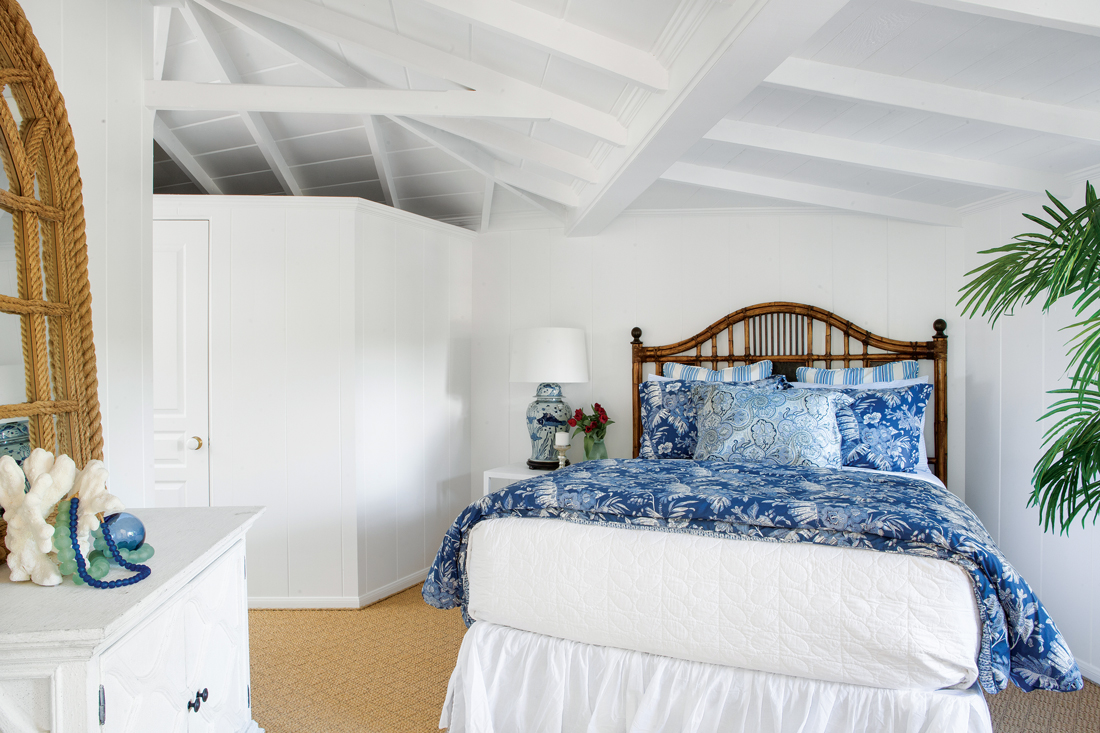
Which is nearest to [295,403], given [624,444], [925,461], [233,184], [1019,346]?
[233,184]

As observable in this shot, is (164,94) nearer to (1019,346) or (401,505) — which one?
(401,505)

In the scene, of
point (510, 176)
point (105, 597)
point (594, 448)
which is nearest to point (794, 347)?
point (594, 448)

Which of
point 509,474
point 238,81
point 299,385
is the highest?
point 238,81

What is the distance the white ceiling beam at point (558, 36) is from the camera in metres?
1.90

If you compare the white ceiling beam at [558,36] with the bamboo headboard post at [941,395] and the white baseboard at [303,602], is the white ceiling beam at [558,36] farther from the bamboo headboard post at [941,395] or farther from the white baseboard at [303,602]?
the white baseboard at [303,602]

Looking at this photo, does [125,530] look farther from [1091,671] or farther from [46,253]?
[1091,671]

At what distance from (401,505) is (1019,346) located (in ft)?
10.4

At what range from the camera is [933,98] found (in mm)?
2107

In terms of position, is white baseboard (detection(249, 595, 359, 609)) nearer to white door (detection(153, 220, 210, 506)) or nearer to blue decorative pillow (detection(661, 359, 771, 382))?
white door (detection(153, 220, 210, 506))

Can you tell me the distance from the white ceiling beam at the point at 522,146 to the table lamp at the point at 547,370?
95 centimetres

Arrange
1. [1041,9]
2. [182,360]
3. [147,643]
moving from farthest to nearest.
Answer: [182,360]
[1041,9]
[147,643]

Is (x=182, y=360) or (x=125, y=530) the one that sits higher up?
(x=182, y=360)

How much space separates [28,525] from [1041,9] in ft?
7.73

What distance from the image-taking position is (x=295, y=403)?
3.31 metres
